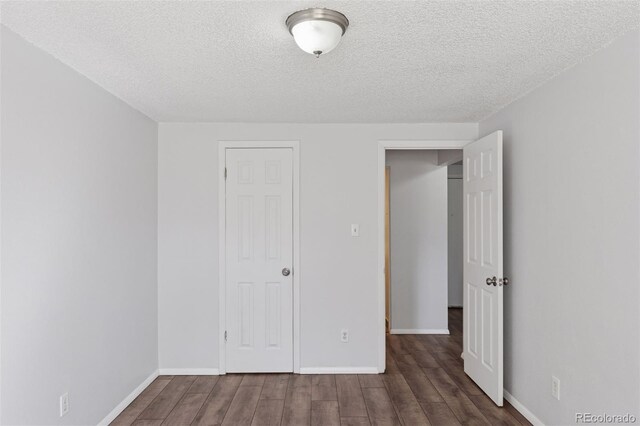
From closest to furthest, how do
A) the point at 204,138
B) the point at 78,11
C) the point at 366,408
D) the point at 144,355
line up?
the point at 78,11 < the point at 366,408 < the point at 144,355 < the point at 204,138

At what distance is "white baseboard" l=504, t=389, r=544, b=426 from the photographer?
2840 mm

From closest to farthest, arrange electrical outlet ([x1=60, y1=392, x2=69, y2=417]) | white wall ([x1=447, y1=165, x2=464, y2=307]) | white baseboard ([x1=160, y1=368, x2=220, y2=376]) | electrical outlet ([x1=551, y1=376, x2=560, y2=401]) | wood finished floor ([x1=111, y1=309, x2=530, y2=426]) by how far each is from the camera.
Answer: electrical outlet ([x1=60, y1=392, x2=69, y2=417]) < electrical outlet ([x1=551, y1=376, x2=560, y2=401]) < wood finished floor ([x1=111, y1=309, x2=530, y2=426]) < white baseboard ([x1=160, y1=368, x2=220, y2=376]) < white wall ([x1=447, y1=165, x2=464, y2=307])

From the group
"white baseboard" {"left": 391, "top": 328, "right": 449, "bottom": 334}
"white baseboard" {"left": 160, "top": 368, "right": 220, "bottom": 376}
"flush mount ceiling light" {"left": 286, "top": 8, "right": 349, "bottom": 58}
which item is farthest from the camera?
"white baseboard" {"left": 391, "top": 328, "right": 449, "bottom": 334}

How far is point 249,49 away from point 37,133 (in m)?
1.16

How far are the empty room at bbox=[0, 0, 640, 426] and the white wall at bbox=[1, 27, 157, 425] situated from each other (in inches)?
0.6

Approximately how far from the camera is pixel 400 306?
17.1ft

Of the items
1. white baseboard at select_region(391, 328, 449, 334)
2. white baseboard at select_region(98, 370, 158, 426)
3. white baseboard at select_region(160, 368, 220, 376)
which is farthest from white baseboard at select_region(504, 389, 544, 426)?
white baseboard at select_region(98, 370, 158, 426)

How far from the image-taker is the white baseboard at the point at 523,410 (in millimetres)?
2840

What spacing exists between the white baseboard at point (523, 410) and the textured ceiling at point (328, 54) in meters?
2.22

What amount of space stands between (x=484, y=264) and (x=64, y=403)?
2950mm

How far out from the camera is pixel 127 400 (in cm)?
321

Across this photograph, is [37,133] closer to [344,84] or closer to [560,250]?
[344,84]

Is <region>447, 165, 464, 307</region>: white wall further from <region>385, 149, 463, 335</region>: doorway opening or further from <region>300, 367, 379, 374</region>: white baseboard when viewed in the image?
<region>300, 367, 379, 374</region>: white baseboard

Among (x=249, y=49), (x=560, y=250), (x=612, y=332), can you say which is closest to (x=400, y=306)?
(x=560, y=250)
